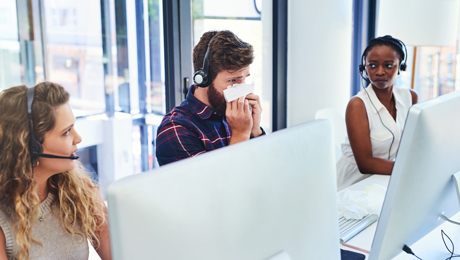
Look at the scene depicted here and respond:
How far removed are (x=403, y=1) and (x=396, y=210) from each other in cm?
220

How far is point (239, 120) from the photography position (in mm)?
1555

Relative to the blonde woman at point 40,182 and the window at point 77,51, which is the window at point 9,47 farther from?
the blonde woman at point 40,182

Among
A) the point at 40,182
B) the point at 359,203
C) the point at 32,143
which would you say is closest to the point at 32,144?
the point at 32,143

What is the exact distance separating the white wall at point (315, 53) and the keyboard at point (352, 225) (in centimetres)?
170

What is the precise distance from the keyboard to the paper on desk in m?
0.01

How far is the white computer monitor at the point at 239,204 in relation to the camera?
526 millimetres

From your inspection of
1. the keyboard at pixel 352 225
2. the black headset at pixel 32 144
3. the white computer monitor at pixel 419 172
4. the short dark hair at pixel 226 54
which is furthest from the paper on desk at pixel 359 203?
the black headset at pixel 32 144

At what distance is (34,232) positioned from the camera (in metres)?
1.11

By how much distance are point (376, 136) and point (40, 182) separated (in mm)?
1484

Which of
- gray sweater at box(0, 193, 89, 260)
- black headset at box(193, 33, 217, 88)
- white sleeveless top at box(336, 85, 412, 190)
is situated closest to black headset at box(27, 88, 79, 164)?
gray sweater at box(0, 193, 89, 260)

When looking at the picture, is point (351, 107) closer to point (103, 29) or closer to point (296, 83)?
point (296, 83)

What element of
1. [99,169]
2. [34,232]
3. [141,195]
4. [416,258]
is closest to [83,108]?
[99,169]

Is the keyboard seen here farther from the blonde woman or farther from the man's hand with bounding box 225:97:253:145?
the blonde woman

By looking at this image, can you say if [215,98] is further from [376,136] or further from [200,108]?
[376,136]
